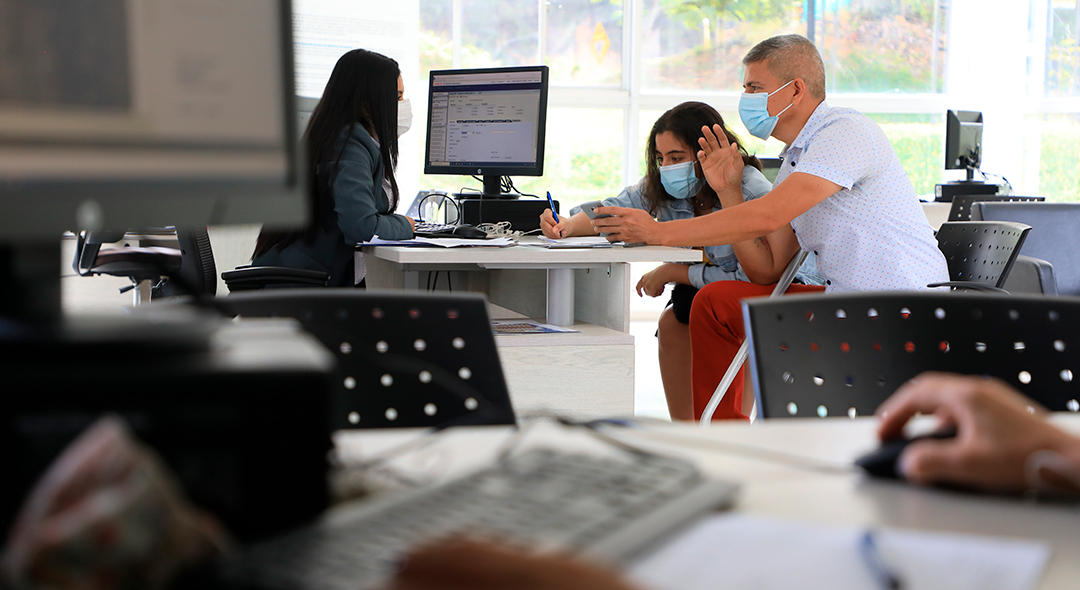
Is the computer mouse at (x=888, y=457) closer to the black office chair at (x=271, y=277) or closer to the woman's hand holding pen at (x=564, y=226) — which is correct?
the black office chair at (x=271, y=277)

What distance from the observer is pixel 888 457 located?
1.99ft

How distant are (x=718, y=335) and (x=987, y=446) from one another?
2.00 m

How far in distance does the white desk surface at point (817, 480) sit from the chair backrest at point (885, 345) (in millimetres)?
269

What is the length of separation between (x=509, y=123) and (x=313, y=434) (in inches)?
105

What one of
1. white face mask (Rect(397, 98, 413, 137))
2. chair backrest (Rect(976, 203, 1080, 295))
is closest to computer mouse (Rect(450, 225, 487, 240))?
white face mask (Rect(397, 98, 413, 137))

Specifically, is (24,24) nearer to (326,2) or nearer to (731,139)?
(731,139)

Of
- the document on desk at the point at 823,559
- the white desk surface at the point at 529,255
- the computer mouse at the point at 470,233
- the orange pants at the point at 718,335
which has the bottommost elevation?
the orange pants at the point at 718,335

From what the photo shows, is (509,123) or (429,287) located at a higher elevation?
(509,123)

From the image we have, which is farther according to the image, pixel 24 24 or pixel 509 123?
pixel 509 123

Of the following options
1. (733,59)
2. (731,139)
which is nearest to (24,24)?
(731,139)

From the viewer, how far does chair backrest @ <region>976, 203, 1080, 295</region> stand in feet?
12.0

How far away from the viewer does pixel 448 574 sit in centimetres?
36

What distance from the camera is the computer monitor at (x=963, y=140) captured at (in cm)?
525

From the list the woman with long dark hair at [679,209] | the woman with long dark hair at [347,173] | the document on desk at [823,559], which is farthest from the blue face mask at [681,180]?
the document on desk at [823,559]
